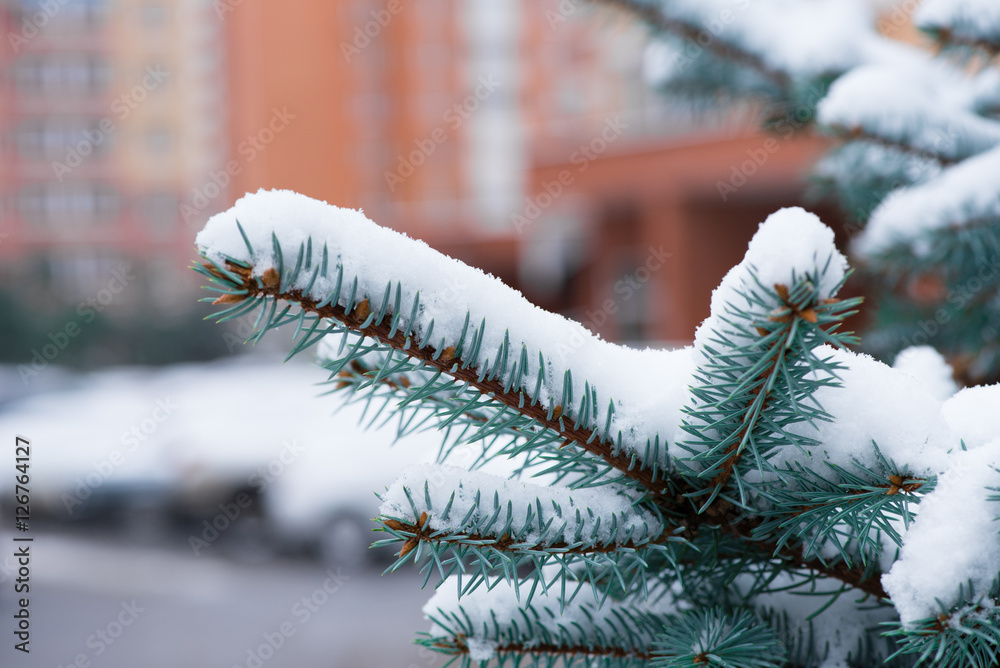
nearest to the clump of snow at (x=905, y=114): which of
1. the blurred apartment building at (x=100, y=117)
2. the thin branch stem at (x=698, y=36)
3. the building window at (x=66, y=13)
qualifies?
the thin branch stem at (x=698, y=36)

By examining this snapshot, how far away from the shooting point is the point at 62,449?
8297 mm

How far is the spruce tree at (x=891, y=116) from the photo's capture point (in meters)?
1.13

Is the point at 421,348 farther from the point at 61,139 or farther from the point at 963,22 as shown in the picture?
the point at 61,139

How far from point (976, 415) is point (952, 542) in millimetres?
147

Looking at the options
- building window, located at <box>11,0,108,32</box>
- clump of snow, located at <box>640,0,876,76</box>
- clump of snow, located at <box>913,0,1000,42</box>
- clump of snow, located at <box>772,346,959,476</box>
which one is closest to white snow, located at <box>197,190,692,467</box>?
clump of snow, located at <box>772,346,959,476</box>

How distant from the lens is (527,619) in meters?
0.76

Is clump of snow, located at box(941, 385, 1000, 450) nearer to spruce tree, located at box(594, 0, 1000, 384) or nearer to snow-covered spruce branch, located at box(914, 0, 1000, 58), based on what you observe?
spruce tree, located at box(594, 0, 1000, 384)

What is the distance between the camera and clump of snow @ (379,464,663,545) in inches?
22.9

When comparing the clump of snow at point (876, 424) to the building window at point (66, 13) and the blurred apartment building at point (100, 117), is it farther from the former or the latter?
the building window at point (66, 13)

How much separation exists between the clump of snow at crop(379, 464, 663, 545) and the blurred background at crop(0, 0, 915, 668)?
7.8 inches

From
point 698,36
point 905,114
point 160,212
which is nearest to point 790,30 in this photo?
point 698,36

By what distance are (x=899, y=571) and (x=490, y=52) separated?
93.6 feet

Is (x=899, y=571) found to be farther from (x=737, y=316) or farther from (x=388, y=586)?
(x=388, y=586)

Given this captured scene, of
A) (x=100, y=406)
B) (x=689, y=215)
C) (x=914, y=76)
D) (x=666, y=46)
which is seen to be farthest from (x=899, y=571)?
(x=100, y=406)
